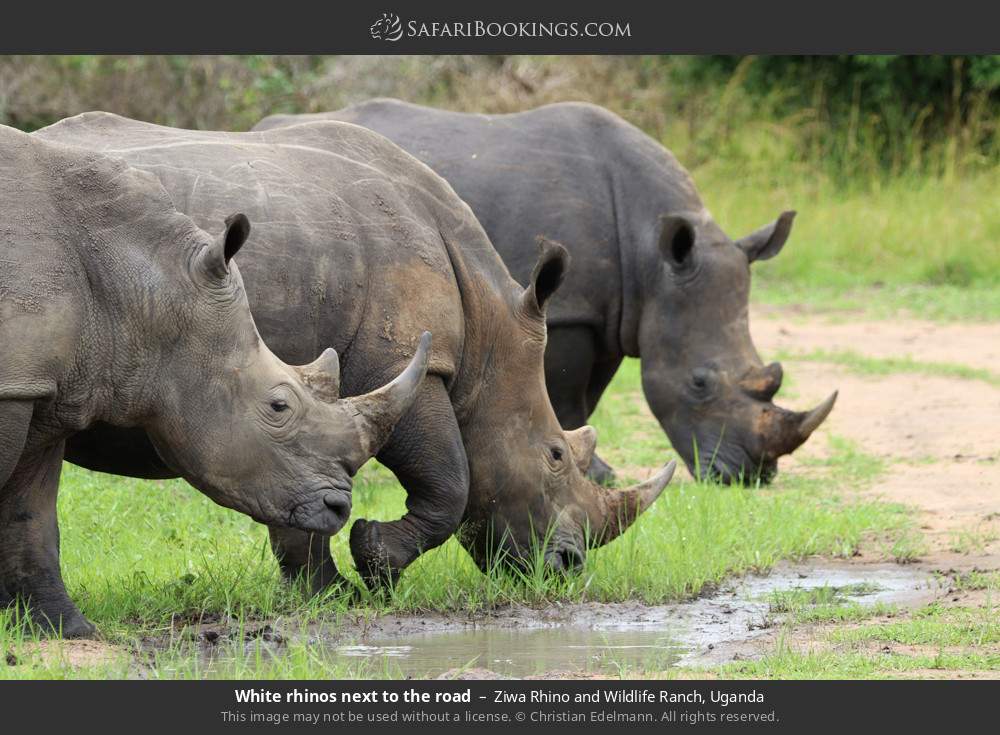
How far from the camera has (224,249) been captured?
536 cm

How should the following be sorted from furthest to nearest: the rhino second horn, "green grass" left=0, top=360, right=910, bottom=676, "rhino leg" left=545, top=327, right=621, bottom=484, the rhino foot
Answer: "rhino leg" left=545, top=327, right=621, bottom=484
the rhino foot
"green grass" left=0, top=360, right=910, bottom=676
the rhino second horn

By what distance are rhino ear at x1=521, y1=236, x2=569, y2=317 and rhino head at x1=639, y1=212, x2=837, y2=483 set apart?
8.25 ft

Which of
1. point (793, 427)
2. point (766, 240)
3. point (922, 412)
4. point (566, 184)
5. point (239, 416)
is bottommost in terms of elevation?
point (922, 412)

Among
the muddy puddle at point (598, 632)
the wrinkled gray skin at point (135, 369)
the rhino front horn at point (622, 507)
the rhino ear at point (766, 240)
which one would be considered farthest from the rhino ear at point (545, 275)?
the rhino ear at point (766, 240)

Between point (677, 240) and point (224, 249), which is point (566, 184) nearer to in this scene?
point (677, 240)

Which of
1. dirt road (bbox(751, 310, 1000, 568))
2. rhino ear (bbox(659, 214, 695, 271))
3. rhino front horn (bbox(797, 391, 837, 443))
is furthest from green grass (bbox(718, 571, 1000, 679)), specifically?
rhino ear (bbox(659, 214, 695, 271))

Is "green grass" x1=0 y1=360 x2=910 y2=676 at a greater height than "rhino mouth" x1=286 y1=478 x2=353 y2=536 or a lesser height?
lesser

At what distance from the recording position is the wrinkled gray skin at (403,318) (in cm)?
604

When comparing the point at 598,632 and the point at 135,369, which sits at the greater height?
the point at 135,369

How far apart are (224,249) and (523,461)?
1851 mm

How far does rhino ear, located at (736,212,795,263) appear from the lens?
31.5 ft

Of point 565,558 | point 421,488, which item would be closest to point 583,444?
point 565,558

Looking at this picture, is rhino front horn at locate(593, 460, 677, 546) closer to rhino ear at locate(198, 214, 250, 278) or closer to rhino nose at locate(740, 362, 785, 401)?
rhino ear at locate(198, 214, 250, 278)

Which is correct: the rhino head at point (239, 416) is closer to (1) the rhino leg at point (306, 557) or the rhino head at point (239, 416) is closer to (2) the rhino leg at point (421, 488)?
(2) the rhino leg at point (421, 488)
